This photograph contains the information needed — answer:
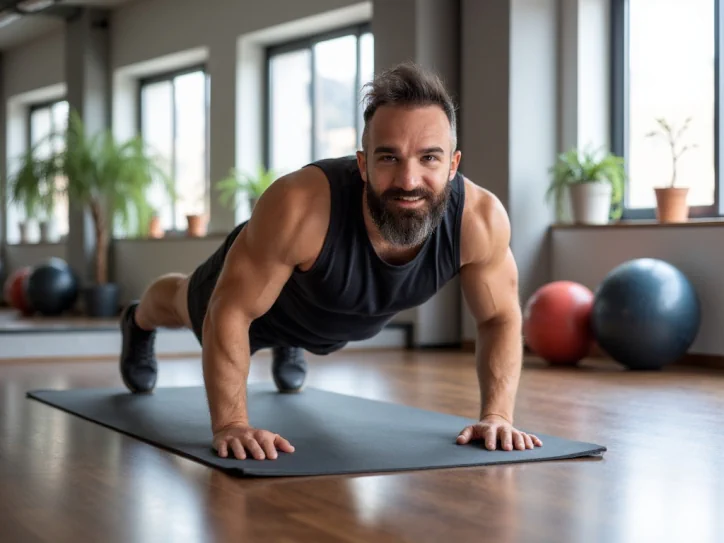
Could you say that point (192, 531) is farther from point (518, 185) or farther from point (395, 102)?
point (518, 185)

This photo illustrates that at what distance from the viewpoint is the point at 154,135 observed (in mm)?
9305

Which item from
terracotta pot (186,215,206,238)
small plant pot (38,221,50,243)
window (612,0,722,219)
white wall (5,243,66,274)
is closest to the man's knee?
window (612,0,722,219)

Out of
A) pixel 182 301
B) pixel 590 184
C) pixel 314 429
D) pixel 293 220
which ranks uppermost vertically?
pixel 590 184

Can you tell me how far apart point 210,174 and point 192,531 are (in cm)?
643

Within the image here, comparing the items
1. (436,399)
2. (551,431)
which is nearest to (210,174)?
(436,399)

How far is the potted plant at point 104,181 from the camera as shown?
8.02 meters

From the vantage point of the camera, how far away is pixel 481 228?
251cm

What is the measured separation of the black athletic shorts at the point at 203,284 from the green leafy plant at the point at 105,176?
5.19m

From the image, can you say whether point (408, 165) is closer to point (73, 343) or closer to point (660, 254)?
point (660, 254)

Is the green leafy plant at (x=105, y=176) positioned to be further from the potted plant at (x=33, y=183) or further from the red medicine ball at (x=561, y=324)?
the red medicine ball at (x=561, y=324)

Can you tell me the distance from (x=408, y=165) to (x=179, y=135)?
7.05 meters

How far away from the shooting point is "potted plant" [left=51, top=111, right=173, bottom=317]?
316 inches

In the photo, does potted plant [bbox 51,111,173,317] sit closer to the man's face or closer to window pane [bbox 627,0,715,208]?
window pane [bbox 627,0,715,208]

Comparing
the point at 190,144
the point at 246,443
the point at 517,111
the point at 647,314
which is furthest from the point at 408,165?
the point at 190,144
